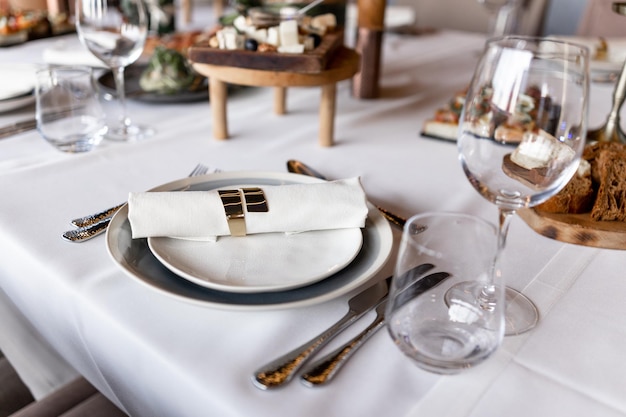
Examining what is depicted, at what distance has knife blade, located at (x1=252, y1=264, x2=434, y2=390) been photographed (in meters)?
0.44

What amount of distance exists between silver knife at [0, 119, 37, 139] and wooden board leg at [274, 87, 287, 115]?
0.44m

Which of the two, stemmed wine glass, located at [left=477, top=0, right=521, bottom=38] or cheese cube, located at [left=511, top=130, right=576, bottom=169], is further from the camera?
stemmed wine glass, located at [left=477, top=0, right=521, bottom=38]

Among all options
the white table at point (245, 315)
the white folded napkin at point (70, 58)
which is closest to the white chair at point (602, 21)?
the white table at point (245, 315)

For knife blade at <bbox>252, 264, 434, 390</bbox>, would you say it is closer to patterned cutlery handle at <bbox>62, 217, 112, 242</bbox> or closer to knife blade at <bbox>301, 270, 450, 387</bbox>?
knife blade at <bbox>301, 270, 450, 387</bbox>

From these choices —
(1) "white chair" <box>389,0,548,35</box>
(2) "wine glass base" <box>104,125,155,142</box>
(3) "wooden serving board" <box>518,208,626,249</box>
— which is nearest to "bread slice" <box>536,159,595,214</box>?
(3) "wooden serving board" <box>518,208,626,249</box>

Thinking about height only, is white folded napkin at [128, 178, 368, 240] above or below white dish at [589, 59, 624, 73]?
below

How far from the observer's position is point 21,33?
1512mm

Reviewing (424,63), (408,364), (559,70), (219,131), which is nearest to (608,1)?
(424,63)

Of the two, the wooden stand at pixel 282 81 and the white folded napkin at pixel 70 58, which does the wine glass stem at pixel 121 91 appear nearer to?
the wooden stand at pixel 282 81

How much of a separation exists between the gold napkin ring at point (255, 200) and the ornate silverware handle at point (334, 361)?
0.58 feet

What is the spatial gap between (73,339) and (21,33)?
1.23 meters

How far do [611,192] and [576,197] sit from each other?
43 millimetres

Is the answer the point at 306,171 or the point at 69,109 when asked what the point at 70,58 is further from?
the point at 306,171

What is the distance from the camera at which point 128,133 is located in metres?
0.98
